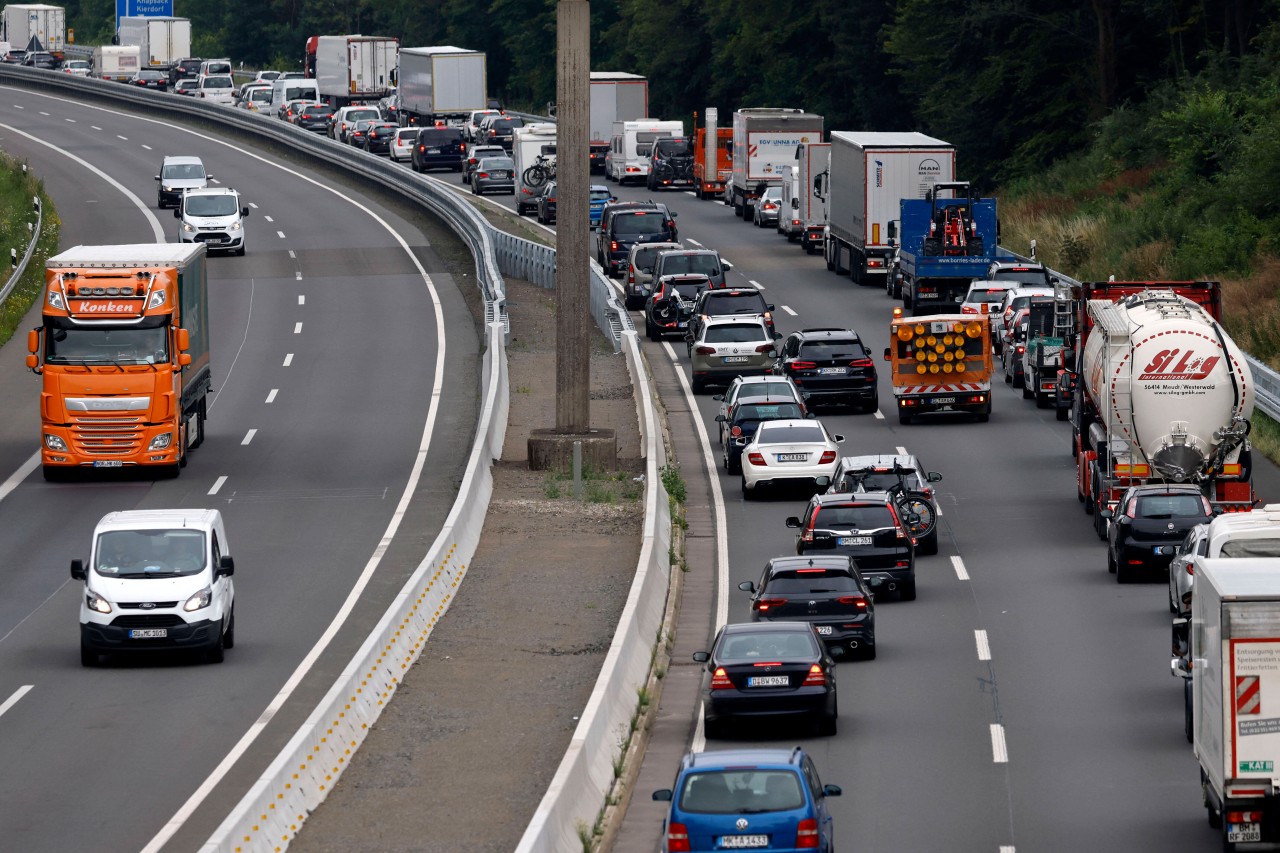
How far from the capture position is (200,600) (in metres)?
25.9

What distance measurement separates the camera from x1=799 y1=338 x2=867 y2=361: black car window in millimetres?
45125

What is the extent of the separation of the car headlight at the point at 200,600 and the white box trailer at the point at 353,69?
Answer: 93556mm

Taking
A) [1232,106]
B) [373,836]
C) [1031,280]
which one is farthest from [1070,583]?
[1232,106]

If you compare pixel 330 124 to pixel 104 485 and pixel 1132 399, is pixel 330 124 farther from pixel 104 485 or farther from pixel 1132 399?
pixel 1132 399

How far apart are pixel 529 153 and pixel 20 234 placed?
2061cm

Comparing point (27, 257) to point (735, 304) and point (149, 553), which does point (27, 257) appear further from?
point (149, 553)

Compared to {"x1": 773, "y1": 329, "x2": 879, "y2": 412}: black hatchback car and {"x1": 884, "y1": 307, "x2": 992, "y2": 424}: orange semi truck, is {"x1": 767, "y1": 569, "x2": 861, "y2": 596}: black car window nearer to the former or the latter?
{"x1": 884, "y1": 307, "x2": 992, "y2": 424}: orange semi truck

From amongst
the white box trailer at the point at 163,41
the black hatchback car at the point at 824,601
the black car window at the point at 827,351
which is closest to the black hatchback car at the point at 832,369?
the black car window at the point at 827,351

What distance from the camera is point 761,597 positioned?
26.5 m

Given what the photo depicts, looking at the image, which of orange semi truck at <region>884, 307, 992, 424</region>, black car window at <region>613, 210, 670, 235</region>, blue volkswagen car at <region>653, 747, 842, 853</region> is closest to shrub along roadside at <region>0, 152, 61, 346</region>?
black car window at <region>613, 210, 670, 235</region>

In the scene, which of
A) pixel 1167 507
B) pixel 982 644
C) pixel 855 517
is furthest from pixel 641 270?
pixel 982 644

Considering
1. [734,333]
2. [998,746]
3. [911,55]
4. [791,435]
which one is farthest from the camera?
[911,55]

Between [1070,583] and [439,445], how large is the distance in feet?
50.6

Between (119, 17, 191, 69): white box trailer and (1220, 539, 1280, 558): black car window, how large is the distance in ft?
375
